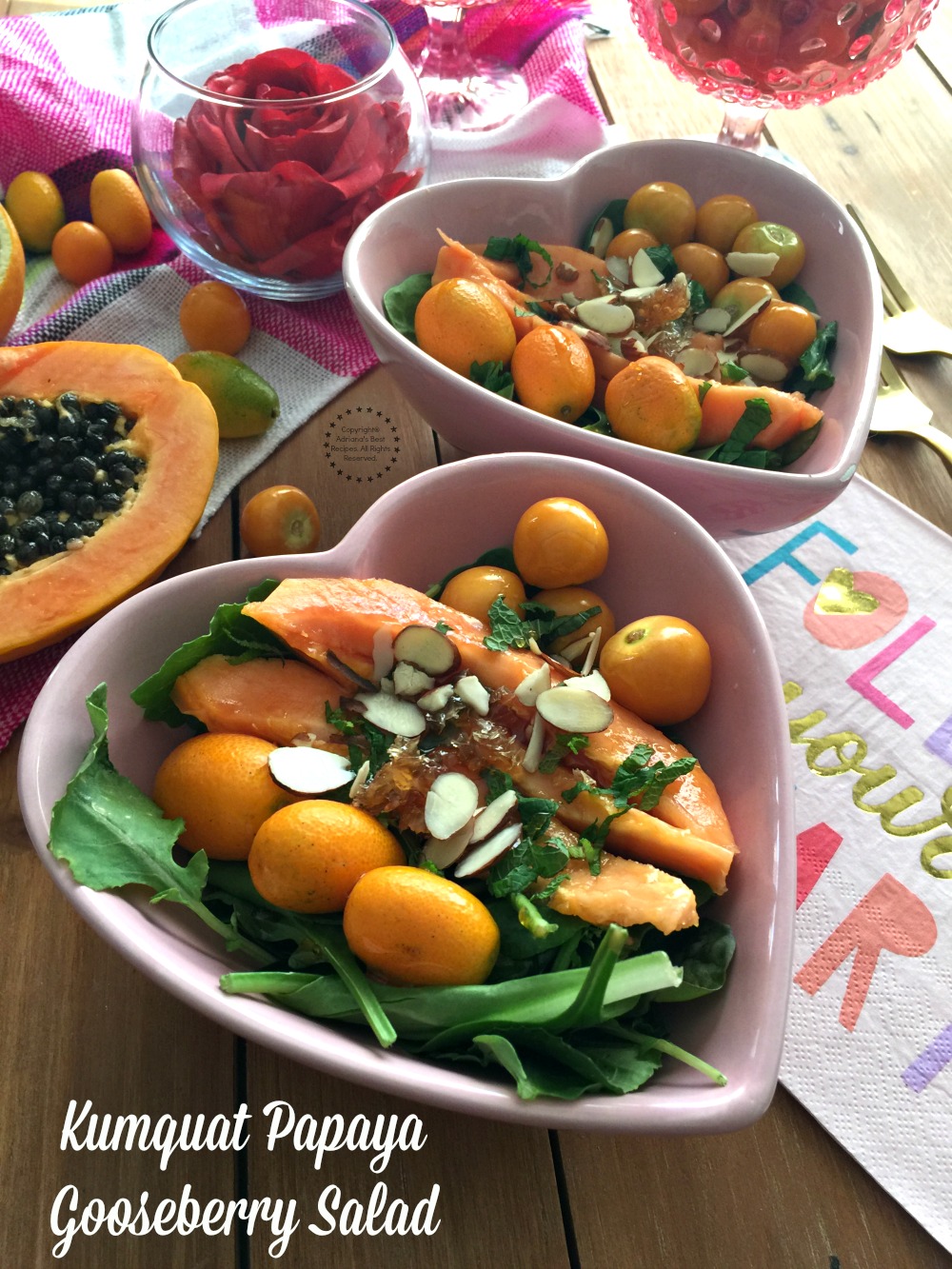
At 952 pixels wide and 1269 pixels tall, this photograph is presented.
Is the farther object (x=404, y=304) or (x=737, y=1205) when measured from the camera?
(x=404, y=304)

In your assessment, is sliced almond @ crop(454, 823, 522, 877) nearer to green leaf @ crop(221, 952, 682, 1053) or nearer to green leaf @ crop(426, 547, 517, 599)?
green leaf @ crop(221, 952, 682, 1053)

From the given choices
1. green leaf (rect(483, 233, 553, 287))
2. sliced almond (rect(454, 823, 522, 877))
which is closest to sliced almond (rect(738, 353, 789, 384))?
green leaf (rect(483, 233, 553, 287))

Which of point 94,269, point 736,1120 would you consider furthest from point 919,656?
point 94,269

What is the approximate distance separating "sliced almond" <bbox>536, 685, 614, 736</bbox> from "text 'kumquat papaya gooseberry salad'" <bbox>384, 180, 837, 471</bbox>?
0.28m

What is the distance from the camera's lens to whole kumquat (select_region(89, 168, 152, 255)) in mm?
1119

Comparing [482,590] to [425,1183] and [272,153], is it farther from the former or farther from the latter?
[272,153]

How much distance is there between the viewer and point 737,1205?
1.98ft

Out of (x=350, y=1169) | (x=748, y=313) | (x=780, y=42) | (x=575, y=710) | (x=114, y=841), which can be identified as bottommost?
(x=350, y=1169)

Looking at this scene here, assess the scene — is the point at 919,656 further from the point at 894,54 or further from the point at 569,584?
the point at 894,54

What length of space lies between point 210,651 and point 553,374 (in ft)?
1.19

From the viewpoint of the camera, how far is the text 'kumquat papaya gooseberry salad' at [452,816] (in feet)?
1.78

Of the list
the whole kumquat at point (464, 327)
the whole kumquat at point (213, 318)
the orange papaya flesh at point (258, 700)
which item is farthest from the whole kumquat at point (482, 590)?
the whole kumquat at point (213, 318)

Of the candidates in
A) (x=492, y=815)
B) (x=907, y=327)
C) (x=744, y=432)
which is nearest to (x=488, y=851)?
(x=492, y=815)

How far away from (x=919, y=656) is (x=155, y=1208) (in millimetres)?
696
